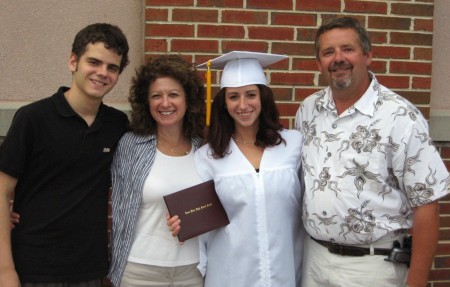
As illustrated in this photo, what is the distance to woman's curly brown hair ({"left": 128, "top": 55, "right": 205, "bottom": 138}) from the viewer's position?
300cm

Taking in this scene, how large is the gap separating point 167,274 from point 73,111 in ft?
2.99

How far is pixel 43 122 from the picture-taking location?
2652 mm

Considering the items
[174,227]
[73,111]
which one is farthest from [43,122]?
[174,227]

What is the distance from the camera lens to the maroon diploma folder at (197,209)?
281 cm

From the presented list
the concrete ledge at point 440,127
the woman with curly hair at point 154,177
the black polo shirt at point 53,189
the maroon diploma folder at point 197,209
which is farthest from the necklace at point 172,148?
the concrete ledge at point 440,127

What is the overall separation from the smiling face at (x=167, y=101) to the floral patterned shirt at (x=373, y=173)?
0.75 meters

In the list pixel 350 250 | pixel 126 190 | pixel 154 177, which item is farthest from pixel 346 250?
pixel 126 190

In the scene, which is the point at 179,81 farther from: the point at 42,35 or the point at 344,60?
the point at 42,35

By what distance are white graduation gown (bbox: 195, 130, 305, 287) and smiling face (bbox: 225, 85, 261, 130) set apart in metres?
0.17

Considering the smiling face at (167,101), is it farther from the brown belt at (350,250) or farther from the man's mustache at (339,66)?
the brown belt at (350,250)

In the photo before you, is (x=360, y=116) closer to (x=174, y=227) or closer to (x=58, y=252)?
(x=174, y=227)

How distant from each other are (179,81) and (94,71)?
461 mm

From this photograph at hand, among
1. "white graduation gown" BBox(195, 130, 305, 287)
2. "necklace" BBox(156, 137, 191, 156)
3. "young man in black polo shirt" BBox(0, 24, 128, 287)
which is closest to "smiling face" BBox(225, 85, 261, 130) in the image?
"white graduation gown" BBox(195, 130, 305, 287)

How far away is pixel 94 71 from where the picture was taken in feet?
9.00
